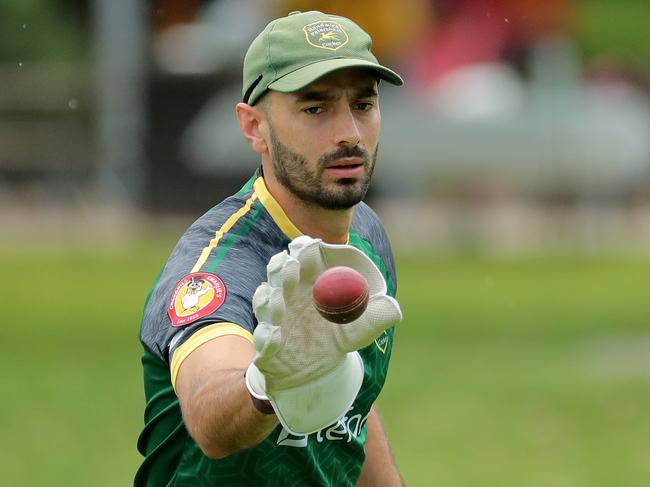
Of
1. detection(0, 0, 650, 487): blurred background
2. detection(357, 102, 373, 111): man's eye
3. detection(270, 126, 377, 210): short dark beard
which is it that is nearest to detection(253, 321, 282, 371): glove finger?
detection(270, 126, 377, 210): short dark beard

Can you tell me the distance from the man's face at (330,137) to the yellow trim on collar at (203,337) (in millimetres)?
783

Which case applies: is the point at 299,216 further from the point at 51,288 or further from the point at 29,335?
the point at 51,288

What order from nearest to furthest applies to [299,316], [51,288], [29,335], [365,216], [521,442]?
1. [299,316]
2. [365,216]
3. [521,442]
4. [29,335]
5. [51,288]

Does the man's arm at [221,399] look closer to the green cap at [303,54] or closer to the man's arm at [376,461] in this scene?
the green cap at [303,54]

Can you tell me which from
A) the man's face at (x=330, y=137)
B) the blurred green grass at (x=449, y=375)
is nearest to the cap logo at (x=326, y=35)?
the man's face at (x=330, y=137)

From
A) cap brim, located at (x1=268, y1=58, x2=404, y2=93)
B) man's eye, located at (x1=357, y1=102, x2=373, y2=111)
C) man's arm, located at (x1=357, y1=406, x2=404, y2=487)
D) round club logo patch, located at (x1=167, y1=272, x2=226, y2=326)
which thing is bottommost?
man's arm, located at (x1=357, y1=406, x2=404, y2=487)

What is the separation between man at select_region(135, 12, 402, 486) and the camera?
3973mm

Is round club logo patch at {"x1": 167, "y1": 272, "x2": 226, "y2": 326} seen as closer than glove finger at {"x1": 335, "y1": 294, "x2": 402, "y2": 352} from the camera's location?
No

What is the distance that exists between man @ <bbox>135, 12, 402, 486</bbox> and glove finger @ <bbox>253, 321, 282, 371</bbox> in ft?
0.20

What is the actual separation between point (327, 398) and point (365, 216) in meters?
1.72

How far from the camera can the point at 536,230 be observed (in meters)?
32.4

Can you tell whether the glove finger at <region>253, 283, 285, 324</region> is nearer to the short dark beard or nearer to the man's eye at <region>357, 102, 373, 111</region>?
the short dark beard

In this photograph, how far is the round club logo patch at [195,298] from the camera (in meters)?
4.36

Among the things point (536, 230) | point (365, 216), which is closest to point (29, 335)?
point (365, 216)
